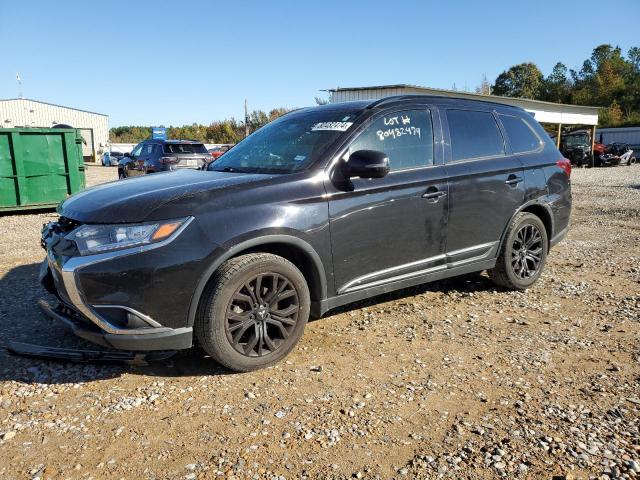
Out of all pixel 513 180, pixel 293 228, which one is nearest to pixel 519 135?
pixel 513 180

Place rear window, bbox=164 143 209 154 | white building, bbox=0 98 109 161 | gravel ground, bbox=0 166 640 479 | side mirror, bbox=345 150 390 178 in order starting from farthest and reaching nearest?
white building, bbox=0 98 109 161 → rear window, bbox=164 143 209 154 → side mirror, bbox=345 150 390 178 → gravel ground, bbox=0 166 640 479

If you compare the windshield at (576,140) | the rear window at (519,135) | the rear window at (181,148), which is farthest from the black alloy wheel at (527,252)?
the windshield at (576,140)

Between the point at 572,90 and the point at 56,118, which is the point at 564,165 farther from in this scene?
the point at 572,90

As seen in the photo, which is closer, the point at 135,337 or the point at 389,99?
the point at 135,337

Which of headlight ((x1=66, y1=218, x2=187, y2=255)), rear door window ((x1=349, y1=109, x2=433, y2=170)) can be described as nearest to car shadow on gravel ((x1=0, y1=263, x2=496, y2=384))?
headlight ((x1=66, y1=218, x2=187, y2=255))

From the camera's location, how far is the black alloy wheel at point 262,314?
123 inches

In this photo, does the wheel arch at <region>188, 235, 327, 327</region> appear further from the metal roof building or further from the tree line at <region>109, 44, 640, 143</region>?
the tree line at <region>109, 44, 640, 143</region>

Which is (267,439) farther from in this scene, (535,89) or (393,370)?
(535,89)

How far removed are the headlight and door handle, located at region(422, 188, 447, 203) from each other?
2040 mm

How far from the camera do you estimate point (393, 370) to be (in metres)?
3.31

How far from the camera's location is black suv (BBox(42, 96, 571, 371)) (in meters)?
2.85

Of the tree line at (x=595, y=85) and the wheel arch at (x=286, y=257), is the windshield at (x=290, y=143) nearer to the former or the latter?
the wheel arch at (x=286, y=257)

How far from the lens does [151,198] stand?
3.00m

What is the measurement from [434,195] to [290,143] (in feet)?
4.11
